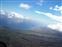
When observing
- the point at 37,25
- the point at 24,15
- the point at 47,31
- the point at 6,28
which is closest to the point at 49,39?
the point at 47,31

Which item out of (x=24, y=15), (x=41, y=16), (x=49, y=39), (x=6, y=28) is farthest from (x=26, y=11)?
(x=49, y=39)

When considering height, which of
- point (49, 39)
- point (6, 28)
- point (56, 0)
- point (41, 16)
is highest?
point (56, 0)

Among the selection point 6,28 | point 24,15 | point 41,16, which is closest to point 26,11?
point 24,15

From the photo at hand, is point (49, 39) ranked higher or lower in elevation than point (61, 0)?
lower

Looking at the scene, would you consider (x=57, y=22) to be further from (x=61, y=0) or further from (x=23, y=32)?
(x=23, y=32)

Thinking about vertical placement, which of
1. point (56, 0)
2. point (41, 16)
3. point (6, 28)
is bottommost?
point (6, 28)

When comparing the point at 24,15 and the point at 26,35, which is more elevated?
the point at 24,15

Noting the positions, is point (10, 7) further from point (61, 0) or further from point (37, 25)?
point (61, 0)
